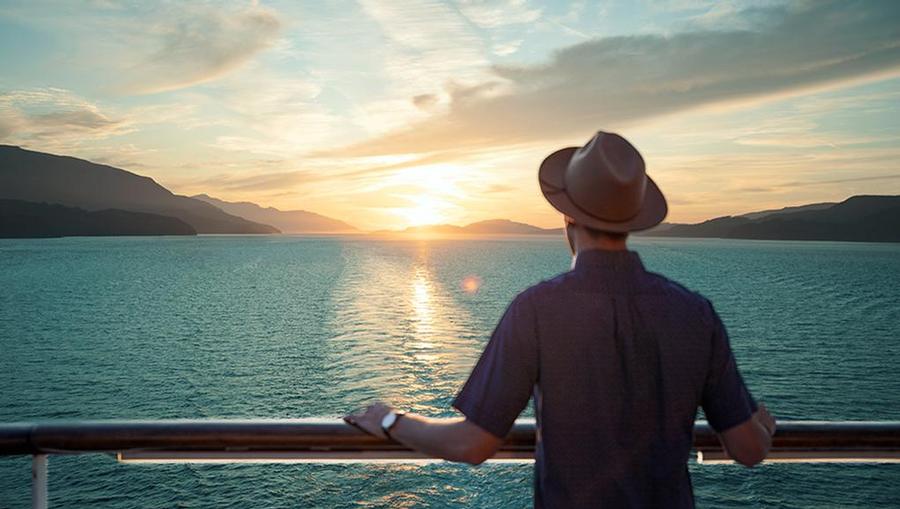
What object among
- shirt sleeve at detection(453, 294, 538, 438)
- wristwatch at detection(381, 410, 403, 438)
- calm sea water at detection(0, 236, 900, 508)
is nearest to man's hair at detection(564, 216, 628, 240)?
shirt sleeve at detection(453, 294, 538, 438)

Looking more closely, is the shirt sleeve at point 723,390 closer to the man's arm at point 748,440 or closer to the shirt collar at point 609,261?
the man's arm at point 748,440

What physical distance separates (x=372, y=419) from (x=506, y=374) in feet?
1.67

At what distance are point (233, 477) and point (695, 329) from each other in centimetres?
2408

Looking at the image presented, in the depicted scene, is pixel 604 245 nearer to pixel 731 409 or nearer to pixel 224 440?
pixel 731 409

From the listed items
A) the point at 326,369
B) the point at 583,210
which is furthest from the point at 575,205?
the point at 326,369

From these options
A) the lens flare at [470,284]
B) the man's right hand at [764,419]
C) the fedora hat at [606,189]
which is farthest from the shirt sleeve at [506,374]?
the lens flare at [470,284]

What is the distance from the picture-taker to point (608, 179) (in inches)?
60.2

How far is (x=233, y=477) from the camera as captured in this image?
22531 mm

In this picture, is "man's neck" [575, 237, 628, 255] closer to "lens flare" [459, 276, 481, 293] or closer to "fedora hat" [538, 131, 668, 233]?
"fedora hat" [538, 131, 668, 233]

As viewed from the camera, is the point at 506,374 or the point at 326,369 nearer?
the point at 506,374

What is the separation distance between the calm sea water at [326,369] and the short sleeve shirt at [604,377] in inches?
816

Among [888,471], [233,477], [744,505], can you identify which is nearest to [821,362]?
[888,471]

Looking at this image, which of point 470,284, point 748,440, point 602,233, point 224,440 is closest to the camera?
point 602,233

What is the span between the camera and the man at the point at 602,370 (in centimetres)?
144
